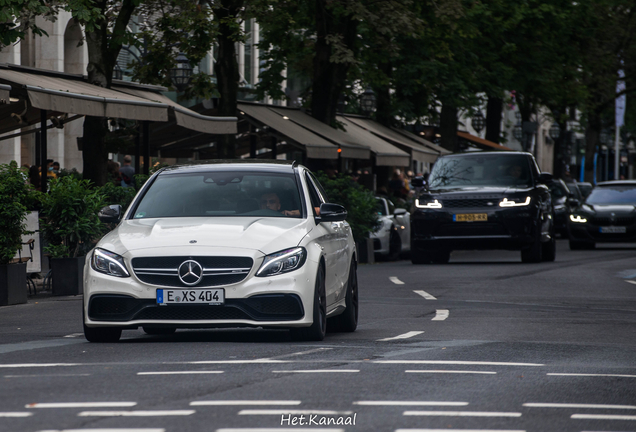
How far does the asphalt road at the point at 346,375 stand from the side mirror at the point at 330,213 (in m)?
0.99

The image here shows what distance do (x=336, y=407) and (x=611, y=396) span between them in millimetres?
1712

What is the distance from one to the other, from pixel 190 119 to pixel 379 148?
40.7ft

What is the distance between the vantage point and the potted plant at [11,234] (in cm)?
1459

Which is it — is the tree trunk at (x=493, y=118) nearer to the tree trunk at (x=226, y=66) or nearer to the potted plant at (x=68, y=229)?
the tree trunk at (x=226, y=66)

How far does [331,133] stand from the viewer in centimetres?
3084

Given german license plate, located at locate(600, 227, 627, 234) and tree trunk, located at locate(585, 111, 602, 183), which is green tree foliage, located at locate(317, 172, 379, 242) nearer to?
german license plate, located at locate(600, 227, 627, 234)

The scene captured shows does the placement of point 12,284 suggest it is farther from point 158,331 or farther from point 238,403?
point 238,403

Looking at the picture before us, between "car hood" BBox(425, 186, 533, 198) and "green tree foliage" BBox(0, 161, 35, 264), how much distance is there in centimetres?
963

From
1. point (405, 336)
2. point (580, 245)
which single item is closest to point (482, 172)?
point (580, 245)

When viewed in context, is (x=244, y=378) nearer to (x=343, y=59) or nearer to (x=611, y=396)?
(x=611, y=396)

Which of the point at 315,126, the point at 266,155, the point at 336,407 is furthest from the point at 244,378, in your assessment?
the point at 266,155

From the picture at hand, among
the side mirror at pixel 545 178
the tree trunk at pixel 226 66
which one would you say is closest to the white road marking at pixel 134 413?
the side mirror at pixel 545 178

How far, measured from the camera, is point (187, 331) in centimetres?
1141

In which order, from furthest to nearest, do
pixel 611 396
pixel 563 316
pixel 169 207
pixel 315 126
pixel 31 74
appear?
1. pixel 315 126
2. pixel 31 74
3. pixel 563 316
4. pixel 169 207
5. pixel 611 396
